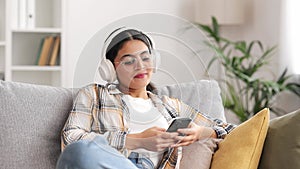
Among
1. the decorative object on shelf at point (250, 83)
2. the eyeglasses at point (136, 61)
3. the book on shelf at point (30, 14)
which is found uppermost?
the book on shelf at point (30, 14)

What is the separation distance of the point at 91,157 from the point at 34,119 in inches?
16.3

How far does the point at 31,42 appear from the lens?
13.0 feet

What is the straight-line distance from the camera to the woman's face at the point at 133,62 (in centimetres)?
166

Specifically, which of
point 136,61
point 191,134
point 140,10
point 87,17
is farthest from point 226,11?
point 136,61

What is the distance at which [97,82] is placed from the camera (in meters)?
1.77

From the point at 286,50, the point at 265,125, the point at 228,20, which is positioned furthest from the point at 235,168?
the point at 228,20

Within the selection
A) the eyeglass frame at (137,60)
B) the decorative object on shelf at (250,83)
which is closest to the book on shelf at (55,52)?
the decorative object on shelf at (250,83)

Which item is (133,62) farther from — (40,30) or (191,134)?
(40,30)

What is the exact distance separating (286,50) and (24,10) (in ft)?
5.35

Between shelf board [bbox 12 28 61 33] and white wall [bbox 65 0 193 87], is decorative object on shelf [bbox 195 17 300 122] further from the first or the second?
shelf board [bbox 12 28 61 33]

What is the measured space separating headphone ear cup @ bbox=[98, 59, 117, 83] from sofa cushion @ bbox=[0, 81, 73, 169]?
390 mm

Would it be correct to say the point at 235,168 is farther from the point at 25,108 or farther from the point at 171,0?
the point at 171,0

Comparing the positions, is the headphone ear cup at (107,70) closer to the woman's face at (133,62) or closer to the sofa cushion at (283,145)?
the woman's face at (133,62)

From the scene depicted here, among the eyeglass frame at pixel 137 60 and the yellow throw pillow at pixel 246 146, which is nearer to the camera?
the eyeglass frame at pixel 137 60
